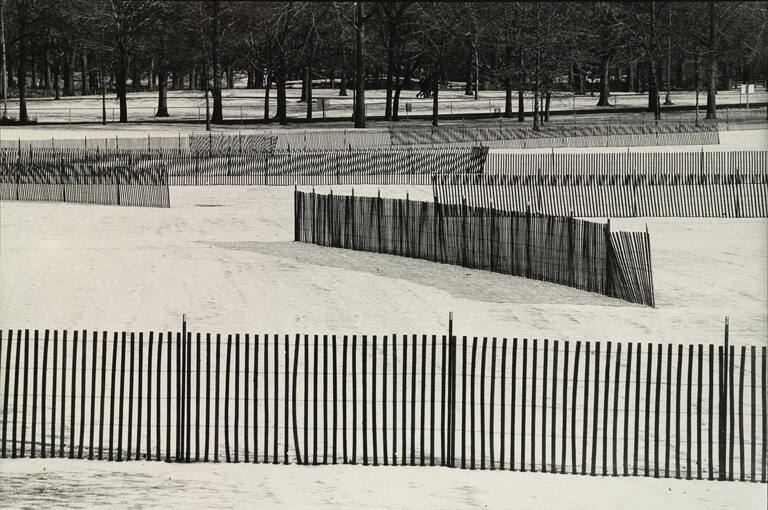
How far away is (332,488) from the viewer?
41.2 feet

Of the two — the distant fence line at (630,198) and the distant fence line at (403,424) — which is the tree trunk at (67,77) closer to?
the distant fence line at (630,198)

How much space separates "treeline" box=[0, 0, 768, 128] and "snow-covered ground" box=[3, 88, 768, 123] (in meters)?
3.01

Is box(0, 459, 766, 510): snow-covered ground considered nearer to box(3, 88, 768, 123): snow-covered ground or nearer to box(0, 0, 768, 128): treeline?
box(0, 0, 768, 128): treeline

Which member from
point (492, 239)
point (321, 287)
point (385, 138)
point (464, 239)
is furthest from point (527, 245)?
point (385, 138)

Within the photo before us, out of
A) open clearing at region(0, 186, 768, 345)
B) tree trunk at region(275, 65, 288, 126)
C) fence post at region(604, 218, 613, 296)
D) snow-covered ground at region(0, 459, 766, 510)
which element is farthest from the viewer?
tree trunk at region(275, 65, 288, 126)

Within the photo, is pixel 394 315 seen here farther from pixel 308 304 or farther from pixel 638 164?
pixel 638 164

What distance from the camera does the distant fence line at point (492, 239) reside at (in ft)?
79.2

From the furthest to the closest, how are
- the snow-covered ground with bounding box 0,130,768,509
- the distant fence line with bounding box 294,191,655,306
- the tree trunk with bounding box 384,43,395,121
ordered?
the tree trunk with bounding box 384,43,395,121
the distant fence line with bounding box 294,191,655,306
the snow-covered ground with bounding box 0,130,768,509


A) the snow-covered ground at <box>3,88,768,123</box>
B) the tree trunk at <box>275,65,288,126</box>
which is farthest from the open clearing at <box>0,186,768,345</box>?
the snow-covered ground at <box>3,88,768,123</box>

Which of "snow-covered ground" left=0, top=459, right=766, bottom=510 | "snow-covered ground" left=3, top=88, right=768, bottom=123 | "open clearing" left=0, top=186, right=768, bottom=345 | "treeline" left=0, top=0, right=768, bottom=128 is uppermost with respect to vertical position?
"treeline" left=0, top=0, right=768, bottom=128

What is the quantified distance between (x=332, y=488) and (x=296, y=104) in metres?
90.8

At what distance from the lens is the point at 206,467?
13398 millimetres

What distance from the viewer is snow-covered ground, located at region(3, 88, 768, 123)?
9369 centimetres

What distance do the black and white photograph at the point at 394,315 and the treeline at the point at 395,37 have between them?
35.6 inches
